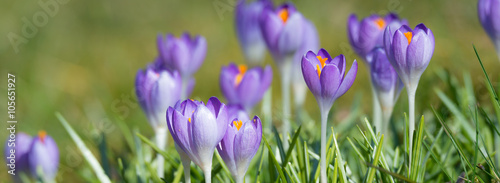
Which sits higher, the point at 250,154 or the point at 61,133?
the point at 61,133

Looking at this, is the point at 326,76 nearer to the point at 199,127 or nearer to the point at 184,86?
the point at 199,127

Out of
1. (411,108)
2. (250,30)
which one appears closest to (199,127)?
(411,108)

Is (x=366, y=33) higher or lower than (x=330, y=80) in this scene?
higher

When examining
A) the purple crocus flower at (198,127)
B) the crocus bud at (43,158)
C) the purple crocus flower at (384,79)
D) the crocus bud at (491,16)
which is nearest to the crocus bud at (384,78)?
the purple crocus flower at (384,79)

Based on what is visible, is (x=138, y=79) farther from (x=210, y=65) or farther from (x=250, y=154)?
(x=210, y=65)

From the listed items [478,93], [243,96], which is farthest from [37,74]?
[478,93]

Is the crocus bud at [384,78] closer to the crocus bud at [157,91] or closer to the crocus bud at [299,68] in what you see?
the crocus bud at [157,91]
